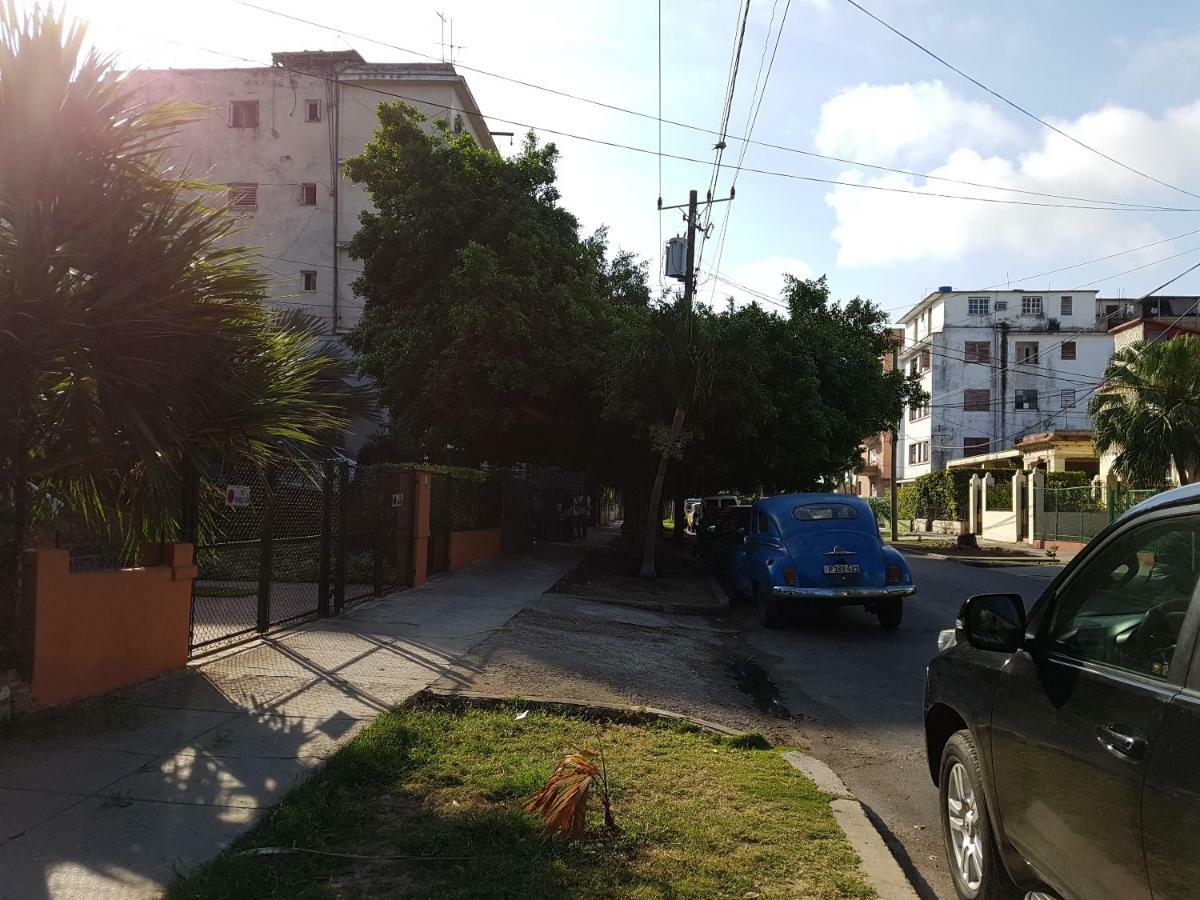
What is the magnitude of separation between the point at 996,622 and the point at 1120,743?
0.83 m

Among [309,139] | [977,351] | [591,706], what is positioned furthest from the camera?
[977,351]

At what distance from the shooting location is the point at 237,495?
809 centimetres

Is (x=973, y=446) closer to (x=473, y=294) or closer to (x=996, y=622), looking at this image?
(x=473, y=294)

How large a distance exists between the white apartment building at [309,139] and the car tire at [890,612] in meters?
25.8

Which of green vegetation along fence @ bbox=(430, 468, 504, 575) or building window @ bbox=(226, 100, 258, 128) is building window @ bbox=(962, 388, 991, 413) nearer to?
building window @ bbox=(226, 100, 258, 128)

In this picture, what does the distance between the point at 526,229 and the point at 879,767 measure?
594 inches

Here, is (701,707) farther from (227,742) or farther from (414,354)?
(414,354)

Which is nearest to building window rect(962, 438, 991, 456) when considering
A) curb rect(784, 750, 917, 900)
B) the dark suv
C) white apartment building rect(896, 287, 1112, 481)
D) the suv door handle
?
white apartment building rect(896, 287, 1112, 481)

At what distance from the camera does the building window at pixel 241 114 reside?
35000 millimetres

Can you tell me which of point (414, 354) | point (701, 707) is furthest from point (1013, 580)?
point (701, 707)

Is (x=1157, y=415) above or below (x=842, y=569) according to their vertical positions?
above

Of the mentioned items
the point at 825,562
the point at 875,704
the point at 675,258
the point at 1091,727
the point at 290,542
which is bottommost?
the point at 875,704

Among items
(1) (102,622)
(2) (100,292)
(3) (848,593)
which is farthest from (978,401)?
(2) (100,292)

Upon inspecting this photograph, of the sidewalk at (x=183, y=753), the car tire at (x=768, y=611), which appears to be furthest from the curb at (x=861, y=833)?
the car tire at (x=768, y=611)
